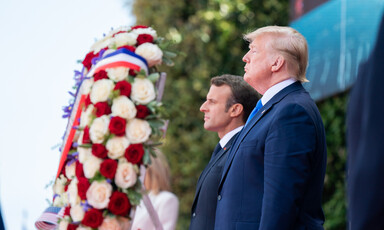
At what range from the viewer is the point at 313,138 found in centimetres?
301

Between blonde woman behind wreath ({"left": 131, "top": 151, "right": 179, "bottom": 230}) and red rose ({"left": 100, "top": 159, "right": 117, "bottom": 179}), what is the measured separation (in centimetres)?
163

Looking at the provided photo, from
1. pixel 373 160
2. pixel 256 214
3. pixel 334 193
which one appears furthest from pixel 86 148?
pixel 334 193

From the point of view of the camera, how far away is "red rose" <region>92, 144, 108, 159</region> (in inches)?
131

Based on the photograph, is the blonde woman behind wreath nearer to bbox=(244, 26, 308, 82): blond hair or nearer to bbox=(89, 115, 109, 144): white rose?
bbox=(89, 115, 109, 144): white rose

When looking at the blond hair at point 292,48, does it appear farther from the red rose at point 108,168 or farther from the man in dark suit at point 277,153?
the red rose at point 108,168

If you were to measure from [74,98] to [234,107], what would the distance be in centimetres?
113

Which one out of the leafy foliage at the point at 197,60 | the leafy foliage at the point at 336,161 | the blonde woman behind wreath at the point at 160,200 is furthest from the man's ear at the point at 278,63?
the leafy foliage at the point at 197,60

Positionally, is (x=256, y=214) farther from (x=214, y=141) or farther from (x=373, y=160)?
(x=214, y=141)

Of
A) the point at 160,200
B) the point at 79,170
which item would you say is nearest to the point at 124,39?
the point at 79,170

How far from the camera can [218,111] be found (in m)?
4.11

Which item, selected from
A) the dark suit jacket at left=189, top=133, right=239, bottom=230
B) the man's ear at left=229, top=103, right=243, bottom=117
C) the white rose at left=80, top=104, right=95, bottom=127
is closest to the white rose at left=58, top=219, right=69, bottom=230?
the white rose at left=80, top=104, right=95, bottom=127

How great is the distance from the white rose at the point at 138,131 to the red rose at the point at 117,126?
40 mm

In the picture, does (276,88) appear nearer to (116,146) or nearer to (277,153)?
(277,153)

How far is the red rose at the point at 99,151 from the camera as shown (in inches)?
131
